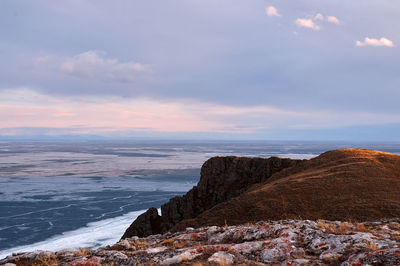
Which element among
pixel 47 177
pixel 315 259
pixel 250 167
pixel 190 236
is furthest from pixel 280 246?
pixel 47 177

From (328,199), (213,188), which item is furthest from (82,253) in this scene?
(213,188)

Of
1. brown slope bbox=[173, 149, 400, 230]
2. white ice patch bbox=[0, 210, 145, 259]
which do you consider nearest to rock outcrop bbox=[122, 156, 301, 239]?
white ice patch bbox=[0, 210, 145, 259]

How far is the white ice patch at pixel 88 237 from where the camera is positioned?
38.6 meters

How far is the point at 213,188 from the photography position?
42219mm

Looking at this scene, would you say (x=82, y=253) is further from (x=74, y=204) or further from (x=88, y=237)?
(x=74, y=204)

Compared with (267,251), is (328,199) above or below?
below

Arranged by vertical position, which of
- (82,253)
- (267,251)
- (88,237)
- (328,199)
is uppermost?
(267,251)

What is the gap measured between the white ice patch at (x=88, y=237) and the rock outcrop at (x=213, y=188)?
8.19 meters

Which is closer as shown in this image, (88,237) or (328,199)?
(328,199)

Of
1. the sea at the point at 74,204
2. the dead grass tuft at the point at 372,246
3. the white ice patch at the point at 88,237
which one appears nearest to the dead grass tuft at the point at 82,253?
the dead grass tuft at the point at 372,246

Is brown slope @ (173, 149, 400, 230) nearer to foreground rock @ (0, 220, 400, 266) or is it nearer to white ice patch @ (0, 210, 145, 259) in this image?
foreground rock @ (0, 220, 400, 266)

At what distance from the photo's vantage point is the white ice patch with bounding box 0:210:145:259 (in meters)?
38.6

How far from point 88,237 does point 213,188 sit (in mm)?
18848

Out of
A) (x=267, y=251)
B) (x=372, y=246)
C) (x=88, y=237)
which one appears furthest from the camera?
(x=88, y=237)
